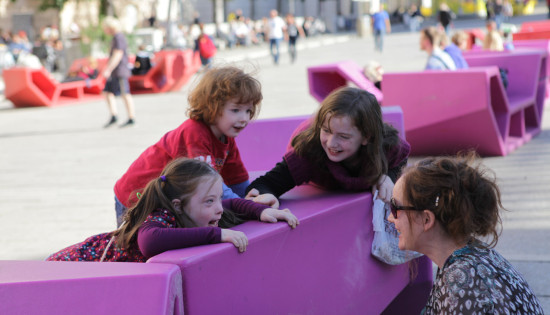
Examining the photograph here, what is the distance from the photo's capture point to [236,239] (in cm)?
218

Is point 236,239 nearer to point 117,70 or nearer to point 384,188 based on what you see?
point 384,188

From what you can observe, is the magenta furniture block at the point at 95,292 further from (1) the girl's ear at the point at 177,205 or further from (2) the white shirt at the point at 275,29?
(2) the white shirt at the point at 275,29

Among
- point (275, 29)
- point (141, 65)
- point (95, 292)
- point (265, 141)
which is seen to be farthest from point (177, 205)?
point (275, 29)

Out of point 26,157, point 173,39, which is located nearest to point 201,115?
point 26,157

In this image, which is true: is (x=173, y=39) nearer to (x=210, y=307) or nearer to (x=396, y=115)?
(x=396, y=115)

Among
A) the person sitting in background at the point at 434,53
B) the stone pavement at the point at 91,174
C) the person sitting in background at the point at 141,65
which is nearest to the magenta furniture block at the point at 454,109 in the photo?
the stone pavement at the point at 91,174

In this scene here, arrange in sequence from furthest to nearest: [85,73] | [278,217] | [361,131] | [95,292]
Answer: [85,73] < [361,131] < [278,217] < [95,292]

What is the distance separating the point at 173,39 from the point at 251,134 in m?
22.4

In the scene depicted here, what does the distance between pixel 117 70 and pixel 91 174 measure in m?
3.67

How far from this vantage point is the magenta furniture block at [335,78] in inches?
310

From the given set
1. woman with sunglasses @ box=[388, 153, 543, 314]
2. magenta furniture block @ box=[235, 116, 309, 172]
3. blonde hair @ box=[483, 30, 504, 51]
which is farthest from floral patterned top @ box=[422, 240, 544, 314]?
blonde hair @ box=[483, 30, 504, 51]

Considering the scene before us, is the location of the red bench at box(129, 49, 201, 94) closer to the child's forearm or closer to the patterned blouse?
the patterned blouse

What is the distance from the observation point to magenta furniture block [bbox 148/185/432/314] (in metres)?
2.06

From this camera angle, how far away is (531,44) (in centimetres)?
1190
